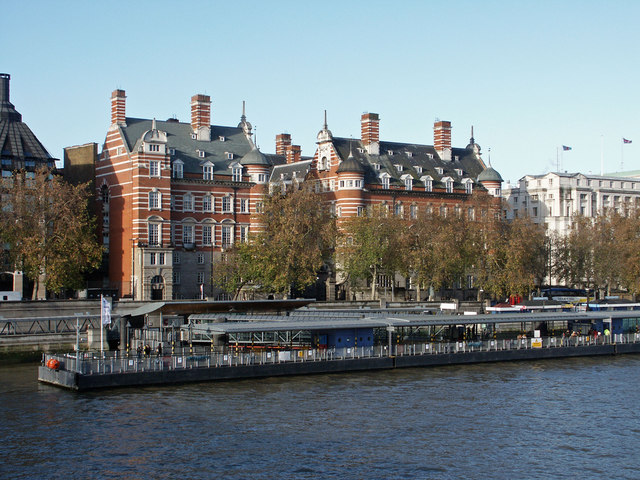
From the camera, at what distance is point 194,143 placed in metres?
103

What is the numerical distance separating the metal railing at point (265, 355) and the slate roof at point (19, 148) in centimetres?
4900

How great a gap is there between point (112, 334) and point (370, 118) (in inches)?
1995

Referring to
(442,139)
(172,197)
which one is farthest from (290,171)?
(442,139)

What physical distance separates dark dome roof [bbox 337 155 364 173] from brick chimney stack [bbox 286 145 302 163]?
13903mm

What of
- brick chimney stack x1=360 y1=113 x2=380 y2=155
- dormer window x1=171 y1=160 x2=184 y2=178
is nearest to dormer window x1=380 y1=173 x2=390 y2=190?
brick chimney stack x1=360 y1=113 x2=380 y2=155

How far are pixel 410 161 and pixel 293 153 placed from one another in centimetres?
1525

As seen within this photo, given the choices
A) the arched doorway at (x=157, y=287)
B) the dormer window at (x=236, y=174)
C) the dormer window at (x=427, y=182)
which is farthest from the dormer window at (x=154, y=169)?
the dormer window at (x=427, y=182)

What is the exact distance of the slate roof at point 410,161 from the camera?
360 feet

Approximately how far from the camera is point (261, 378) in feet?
A: 188

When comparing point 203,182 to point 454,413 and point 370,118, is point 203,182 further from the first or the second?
point 454,413

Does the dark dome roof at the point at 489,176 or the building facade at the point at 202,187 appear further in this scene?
the dark dome roof at the point at 489,176

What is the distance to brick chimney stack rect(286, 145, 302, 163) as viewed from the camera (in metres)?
118

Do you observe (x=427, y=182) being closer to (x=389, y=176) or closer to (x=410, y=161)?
(x=410, y=161)

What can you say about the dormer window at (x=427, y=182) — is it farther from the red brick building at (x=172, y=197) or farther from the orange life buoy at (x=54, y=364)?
the orange life buoy at (x=54, y=364)
